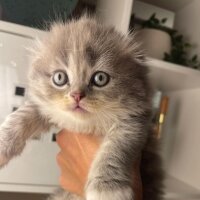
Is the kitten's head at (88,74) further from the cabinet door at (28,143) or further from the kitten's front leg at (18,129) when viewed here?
the cabinet door at (28,143)

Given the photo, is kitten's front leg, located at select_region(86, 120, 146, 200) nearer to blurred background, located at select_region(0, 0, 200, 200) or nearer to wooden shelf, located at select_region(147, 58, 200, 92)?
blurred background, located at select_region(0, 0, 200, 200)

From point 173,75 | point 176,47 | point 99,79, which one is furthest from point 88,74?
point 176,47

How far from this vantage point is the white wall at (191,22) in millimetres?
1402

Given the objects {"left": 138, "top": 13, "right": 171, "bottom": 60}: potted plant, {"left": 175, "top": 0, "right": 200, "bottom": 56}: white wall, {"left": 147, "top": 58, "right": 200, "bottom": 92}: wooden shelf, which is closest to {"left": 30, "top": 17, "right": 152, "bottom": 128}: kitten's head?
{"left": 147, "top": 58, "right": 200, "bottom": 92}: wooden shelf

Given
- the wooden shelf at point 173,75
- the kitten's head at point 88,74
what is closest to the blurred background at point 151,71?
the wooden shelf at point 173,75

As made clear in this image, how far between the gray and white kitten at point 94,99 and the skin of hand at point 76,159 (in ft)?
0.11

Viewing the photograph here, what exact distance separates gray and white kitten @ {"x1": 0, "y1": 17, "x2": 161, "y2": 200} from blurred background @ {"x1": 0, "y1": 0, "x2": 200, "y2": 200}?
0.56 feet

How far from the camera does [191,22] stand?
1.45 m

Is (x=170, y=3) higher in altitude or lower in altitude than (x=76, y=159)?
higher

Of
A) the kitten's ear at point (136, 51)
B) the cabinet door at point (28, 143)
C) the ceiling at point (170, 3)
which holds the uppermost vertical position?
the ceiling at point (170, 3)

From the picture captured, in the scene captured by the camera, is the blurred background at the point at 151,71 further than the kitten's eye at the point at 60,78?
Yes

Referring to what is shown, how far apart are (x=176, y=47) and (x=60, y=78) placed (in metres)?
0.81

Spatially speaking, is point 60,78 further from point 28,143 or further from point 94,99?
point 28,143

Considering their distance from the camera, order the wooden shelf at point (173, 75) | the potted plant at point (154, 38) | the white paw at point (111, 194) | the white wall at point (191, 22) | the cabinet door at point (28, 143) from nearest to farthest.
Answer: the white paw at point (111, 194)
the cabinet door at point (28, 143)
the wooden shelf at point (173, 75)
the potted plant at point (154, 38)
the white wall at point (191, 22)
